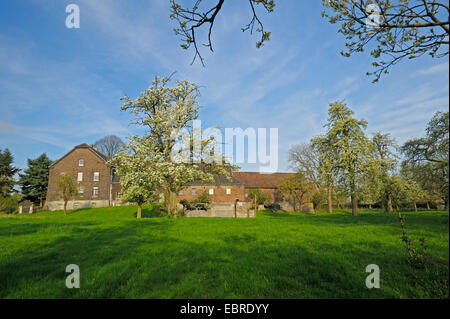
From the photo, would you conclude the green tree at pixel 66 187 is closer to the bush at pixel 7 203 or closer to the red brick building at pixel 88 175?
the bush at pixel 7 203

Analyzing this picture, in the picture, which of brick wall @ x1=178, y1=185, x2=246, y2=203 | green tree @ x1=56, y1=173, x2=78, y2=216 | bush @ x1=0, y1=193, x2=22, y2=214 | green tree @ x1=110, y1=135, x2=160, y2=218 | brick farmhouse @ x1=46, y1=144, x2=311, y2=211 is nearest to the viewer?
green tree @ x1=110, y1=135, x2=160, y2=218

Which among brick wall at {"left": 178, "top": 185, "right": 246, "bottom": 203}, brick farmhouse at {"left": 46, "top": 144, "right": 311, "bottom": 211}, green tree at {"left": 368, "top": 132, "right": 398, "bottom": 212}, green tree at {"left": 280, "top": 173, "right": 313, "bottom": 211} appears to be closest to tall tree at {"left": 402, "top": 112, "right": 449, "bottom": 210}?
green tree at {"left": 368, "top": 132, "right": 398, "bottom": 212}

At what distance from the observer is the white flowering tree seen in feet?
61.5

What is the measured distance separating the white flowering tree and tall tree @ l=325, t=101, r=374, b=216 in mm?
12521

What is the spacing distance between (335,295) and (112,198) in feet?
169

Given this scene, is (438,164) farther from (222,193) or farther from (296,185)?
(222,193)

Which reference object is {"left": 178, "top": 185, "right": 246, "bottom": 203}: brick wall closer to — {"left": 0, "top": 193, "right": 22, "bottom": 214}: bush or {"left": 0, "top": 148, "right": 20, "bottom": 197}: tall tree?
{"left": 0, "top": 193, "right": 22, "bottom": 214}: bush

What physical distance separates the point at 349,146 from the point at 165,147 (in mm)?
18848

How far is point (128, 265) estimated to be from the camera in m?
5.02

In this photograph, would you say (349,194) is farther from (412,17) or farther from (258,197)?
(258,197)

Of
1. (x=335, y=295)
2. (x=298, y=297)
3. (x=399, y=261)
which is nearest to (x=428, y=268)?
(x=399, y=261)

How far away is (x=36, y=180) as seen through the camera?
149ft

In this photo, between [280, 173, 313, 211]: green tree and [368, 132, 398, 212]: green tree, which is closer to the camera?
[368, 132, 398, 212]: green tree
